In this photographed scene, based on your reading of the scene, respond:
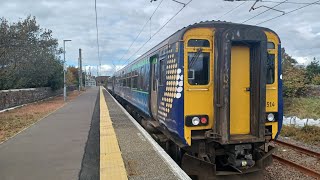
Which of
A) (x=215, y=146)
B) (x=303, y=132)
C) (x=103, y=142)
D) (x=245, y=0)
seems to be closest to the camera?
(x=215, y=146)

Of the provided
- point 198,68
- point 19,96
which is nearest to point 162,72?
point 198,68

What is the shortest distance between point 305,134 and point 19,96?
20.8m

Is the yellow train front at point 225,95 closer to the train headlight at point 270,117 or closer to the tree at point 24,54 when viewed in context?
the train headlight at point 270,117

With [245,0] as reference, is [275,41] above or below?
below

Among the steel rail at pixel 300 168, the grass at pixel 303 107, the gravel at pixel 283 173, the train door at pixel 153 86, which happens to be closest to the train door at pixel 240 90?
the gravel at pixel 283 173

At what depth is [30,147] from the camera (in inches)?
408

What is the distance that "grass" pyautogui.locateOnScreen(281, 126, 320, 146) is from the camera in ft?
48.1

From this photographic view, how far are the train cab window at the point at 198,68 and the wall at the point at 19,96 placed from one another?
19.0 metres

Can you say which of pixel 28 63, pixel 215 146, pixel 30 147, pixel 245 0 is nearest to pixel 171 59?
pixel 215 146

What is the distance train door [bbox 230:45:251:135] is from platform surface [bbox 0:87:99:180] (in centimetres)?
324

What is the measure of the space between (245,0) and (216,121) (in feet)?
24.9

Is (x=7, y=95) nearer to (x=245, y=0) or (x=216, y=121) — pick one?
(x=245, y=0)

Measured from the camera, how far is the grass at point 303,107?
25250 millimetres

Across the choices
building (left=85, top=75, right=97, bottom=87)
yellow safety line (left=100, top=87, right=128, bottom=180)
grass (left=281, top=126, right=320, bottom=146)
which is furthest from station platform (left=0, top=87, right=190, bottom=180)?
building (left=85, top=75, right=97, bottom=87)
